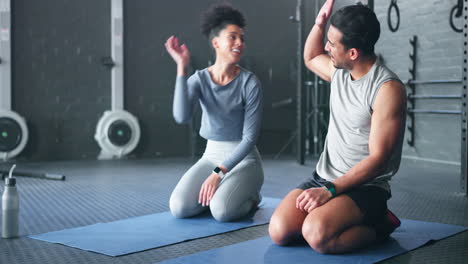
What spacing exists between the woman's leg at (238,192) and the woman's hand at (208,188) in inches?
2.1

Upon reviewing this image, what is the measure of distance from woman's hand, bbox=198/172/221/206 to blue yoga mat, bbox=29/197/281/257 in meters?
0.13

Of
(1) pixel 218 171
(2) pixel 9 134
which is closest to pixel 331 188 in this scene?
(1) pixel 218 171

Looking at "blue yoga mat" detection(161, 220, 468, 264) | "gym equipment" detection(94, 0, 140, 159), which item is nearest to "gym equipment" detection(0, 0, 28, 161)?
"gym equipment" detection(94, 0, 140, 159)

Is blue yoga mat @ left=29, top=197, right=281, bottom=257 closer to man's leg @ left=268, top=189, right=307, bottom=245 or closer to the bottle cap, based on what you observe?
the bottle cap

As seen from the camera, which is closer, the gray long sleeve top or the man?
the man

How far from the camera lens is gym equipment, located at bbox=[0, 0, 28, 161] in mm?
5484

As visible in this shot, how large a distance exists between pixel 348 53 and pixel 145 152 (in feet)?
15.4

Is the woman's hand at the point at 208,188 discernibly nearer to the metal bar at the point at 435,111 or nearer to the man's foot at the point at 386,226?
the man's foot at the point at 386,226

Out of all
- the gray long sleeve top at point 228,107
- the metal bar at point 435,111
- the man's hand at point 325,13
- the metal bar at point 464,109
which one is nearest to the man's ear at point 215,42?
the gray long sleeve top at point 228,107

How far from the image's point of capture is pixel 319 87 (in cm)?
673

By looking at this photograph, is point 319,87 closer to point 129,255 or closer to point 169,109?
point 169,109

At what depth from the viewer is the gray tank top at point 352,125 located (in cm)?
212

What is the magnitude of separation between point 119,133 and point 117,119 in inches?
6.4

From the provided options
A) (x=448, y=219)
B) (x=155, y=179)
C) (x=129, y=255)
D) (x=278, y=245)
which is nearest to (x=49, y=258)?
(x=129, y=255)
